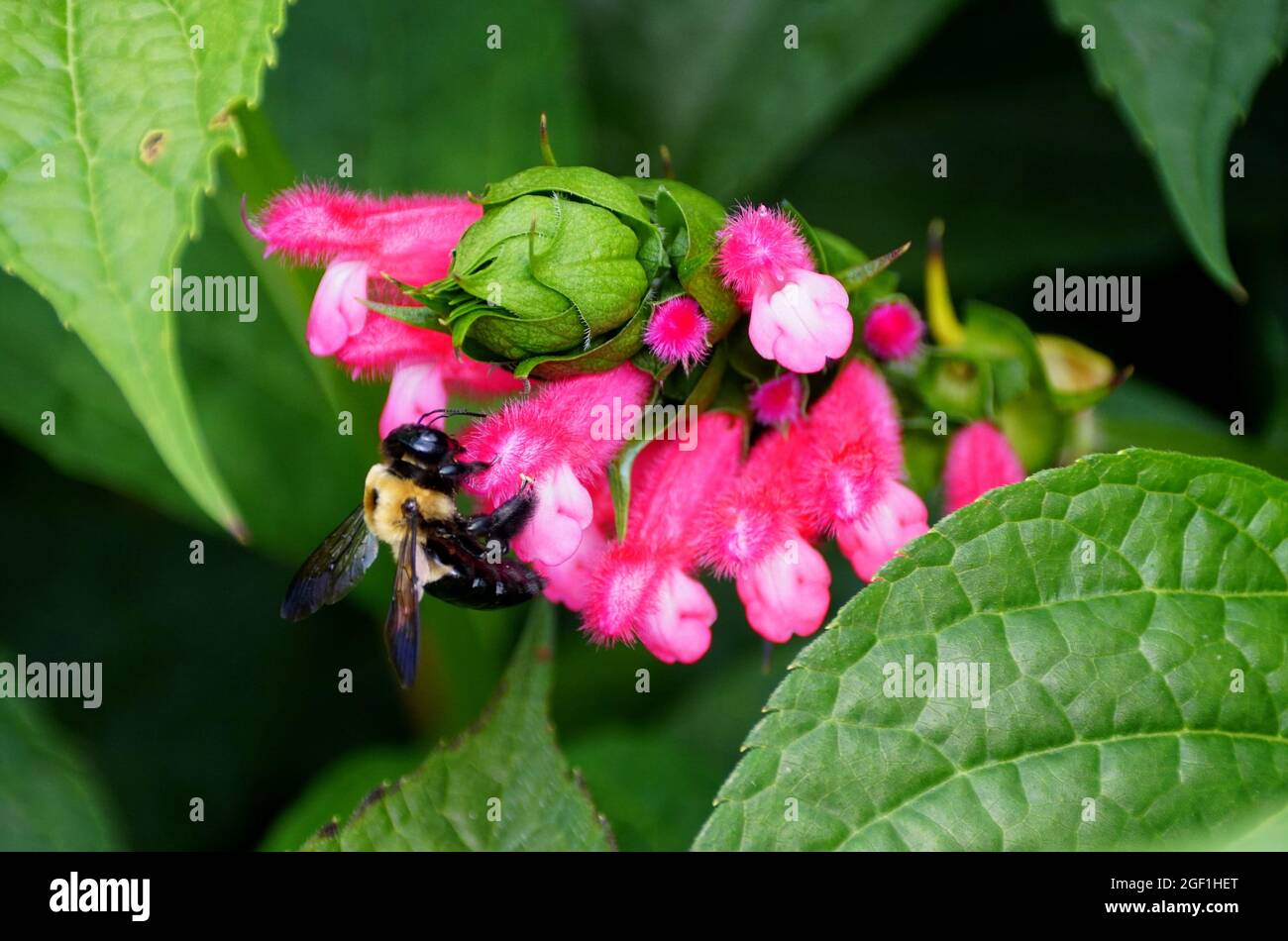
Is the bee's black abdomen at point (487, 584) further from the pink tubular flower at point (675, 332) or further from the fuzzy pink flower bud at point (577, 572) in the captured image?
Result: the pink tubular flower at point (675, 332)

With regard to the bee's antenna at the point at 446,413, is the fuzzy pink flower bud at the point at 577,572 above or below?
below

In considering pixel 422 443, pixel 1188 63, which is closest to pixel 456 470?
pixel 422 443

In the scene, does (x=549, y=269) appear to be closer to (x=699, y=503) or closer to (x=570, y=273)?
(x=570, y=273)

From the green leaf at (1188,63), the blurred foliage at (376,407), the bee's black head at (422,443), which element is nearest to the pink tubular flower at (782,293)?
the bee's black head at (422,443)

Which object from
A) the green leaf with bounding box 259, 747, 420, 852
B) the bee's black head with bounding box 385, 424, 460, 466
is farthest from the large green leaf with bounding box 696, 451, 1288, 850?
the green leaf with bounding box 259, 747, 420, 852

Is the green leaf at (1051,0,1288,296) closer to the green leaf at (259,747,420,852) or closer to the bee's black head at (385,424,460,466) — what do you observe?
the bee's black head at (385,424,460,466)
